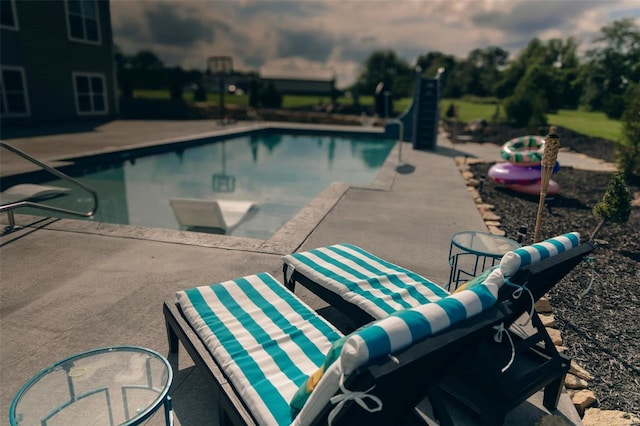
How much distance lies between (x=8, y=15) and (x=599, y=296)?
25430mm

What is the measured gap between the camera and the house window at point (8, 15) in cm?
1886

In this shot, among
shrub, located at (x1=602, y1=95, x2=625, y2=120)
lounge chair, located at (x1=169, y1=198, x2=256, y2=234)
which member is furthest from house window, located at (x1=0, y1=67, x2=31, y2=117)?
shrub, located at (x1=602, y1=95, x2=625, y2=120)

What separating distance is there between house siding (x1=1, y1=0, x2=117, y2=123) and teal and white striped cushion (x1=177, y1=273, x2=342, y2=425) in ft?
71.6

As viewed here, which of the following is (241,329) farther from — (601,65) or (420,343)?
(601,65)

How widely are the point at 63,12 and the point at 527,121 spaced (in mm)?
26399

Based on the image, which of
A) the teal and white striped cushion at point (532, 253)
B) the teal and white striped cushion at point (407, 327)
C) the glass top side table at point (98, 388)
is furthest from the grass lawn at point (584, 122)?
the glass top side table at point (98, 388)

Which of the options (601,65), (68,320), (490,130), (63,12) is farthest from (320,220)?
(601,65)

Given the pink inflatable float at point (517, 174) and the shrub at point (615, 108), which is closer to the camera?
the pink inflatable float at point (517, 174)

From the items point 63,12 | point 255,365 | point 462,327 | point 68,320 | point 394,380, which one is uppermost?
point 63,12

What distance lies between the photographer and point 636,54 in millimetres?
50031

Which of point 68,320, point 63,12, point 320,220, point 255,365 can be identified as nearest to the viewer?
point 255,365

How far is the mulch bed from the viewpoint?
3.44 metres

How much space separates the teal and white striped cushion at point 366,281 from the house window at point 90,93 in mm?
23967

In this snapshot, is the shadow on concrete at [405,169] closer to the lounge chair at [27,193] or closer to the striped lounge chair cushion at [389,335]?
the lounge chair at [27,193]
